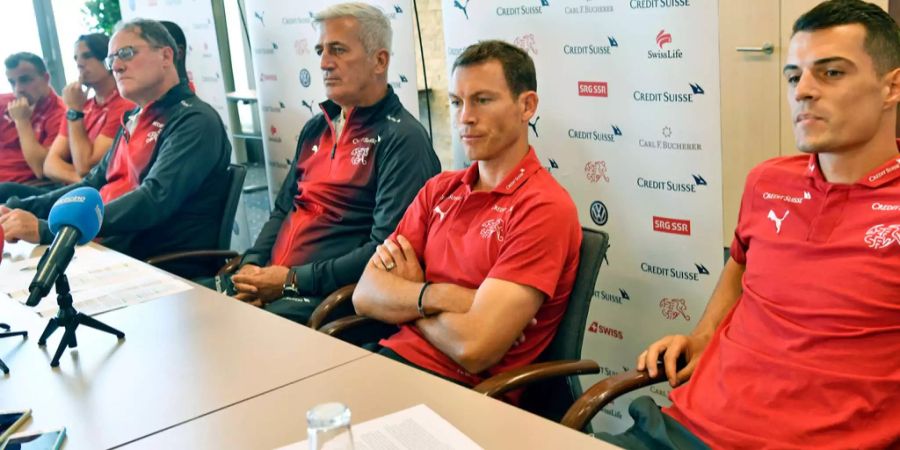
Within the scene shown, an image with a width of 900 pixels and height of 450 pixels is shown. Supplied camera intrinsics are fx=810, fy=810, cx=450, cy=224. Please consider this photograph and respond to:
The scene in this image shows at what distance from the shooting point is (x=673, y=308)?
97.8 inches

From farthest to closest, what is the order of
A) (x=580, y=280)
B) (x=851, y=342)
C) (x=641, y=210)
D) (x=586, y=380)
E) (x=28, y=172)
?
(x=28, y=172) → (x=586, y=380) → (x=641, y=210) → (x=580, y=280) → (x=851, y=342)

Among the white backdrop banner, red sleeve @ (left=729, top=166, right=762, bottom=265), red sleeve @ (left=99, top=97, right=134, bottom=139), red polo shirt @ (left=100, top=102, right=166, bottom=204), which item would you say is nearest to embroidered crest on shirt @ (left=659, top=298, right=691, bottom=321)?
the white backdrop banner

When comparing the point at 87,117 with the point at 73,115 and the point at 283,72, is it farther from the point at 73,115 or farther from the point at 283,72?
the point at 283,72

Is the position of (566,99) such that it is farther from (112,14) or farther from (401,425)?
(112,14)

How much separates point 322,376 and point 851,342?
3.44 ft

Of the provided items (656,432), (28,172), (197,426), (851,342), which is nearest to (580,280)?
(656,432)

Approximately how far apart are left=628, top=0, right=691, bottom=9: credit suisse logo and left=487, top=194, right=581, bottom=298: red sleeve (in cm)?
Result: 68

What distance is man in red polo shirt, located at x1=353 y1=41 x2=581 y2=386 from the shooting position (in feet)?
6.48

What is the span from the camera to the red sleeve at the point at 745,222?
1.90 m

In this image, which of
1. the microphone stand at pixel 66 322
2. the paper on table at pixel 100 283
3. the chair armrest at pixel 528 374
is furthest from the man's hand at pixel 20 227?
the chair armrest at pixel 528 374

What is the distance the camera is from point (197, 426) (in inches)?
58.0

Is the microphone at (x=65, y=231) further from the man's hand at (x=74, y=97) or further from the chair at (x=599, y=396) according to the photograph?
the man's hand at (x=74, y=97)

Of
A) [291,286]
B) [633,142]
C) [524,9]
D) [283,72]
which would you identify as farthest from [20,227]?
[633,142]

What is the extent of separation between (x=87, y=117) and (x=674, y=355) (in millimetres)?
3926
